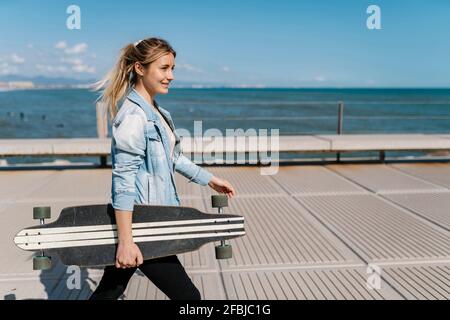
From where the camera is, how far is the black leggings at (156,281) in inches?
79.5

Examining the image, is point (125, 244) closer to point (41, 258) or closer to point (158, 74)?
point (41, 258)

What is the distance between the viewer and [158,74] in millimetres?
1954

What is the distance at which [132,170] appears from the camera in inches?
72.0

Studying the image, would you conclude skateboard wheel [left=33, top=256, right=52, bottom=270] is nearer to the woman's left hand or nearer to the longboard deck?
the longboard deck

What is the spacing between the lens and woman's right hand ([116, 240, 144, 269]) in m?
1.83

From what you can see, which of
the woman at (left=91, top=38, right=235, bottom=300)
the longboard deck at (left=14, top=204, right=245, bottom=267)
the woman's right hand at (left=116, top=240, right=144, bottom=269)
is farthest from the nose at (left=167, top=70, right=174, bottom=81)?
the woman's right hand at (left=116, top=240, right=144, bottom=269)

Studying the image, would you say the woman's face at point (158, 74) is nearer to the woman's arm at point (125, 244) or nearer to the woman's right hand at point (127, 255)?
the woman's arm at point (125, 244)

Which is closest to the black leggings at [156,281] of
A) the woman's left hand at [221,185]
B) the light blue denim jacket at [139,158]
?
the light blue denim jacket at [139,158]

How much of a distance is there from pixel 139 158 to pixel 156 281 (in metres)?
0.61

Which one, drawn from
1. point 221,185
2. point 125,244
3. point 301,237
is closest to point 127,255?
point 125,244

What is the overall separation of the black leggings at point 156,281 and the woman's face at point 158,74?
0.79m

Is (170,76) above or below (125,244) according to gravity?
above

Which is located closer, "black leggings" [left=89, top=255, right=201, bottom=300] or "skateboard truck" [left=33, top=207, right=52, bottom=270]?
"skateboard truck" [left=33, top=207, right=52, bottom=270]
